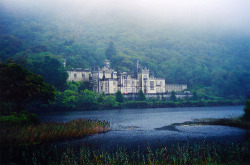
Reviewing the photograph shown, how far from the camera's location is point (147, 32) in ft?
608

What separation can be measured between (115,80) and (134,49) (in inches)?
2932

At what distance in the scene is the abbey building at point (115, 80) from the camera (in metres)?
76.1

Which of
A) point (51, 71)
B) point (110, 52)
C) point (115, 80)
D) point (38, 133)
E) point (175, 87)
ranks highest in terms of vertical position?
point (110, 52)

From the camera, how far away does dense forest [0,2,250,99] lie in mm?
84375

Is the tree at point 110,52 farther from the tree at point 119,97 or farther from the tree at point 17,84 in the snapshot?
the tree at point 17,84

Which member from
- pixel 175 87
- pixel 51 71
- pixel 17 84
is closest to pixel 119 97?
pixel 51 71

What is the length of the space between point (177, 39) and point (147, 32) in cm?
2904

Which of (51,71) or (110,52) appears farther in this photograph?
(110,52)

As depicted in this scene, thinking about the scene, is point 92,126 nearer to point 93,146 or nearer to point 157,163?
point 93,146

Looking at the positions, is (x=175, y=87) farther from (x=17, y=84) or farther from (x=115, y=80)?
(x=17, y=84)

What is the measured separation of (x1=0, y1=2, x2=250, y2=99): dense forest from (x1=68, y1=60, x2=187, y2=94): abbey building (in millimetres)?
9646

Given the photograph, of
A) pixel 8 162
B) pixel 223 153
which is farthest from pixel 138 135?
pixel 8 162

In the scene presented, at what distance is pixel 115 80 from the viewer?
255 feet

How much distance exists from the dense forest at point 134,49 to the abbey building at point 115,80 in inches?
380
